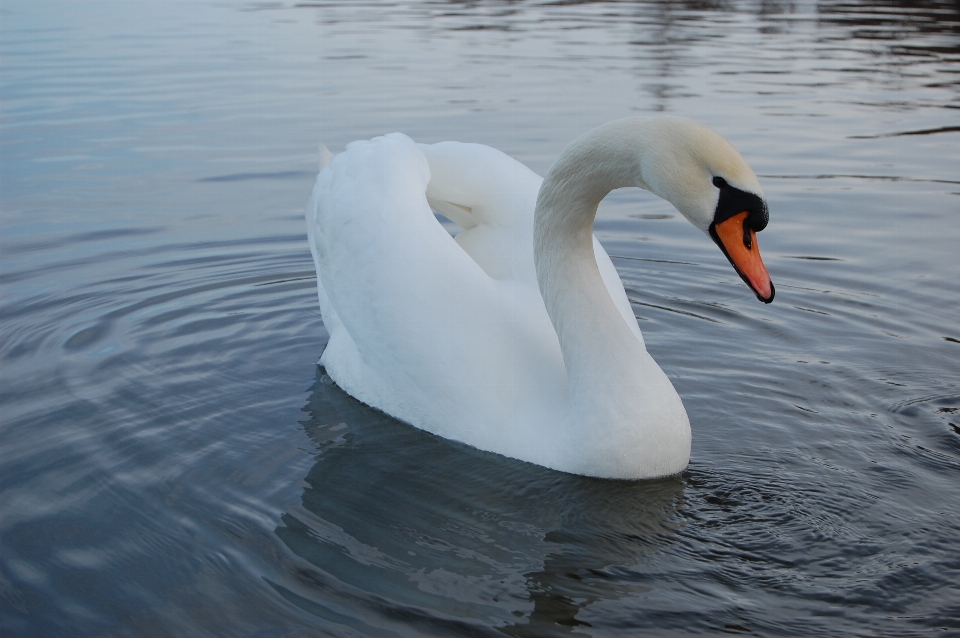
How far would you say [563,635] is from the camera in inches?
A: 143

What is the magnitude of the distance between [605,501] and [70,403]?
2.70 m

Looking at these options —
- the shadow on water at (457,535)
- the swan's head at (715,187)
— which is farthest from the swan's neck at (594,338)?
the swan's head at (715,187)

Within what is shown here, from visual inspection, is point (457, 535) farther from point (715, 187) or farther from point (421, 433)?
point (715, 187)

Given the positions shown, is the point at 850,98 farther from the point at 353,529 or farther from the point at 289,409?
the point at 353,529

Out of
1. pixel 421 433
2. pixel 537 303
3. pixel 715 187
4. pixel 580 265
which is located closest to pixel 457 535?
pixel 421 433

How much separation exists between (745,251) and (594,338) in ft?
2.87

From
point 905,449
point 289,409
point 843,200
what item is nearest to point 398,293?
point 289,409

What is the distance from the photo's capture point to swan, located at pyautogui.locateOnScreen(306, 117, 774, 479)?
13.6 ft

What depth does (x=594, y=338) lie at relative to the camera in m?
4.71

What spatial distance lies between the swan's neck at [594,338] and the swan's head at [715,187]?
0.31 metres

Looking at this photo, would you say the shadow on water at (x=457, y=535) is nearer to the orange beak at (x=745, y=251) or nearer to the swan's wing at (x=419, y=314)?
the swan's wing at (x=419, y=314)

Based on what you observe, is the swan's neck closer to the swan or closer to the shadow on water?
the swan

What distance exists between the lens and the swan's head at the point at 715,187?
13.0ft

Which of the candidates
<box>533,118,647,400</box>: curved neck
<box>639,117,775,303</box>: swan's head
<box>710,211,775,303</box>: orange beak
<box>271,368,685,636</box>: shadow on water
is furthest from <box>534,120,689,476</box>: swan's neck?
<box>710,211,775,303</box>: orange beak
